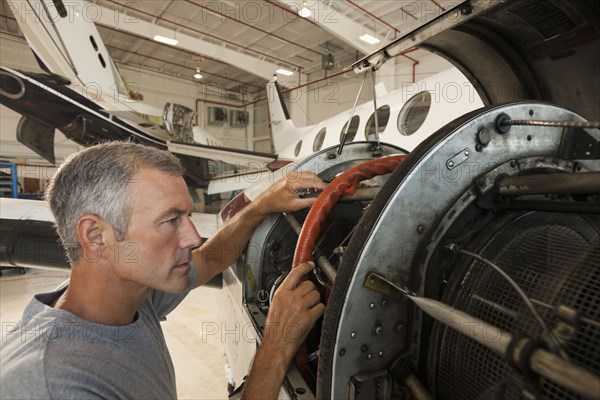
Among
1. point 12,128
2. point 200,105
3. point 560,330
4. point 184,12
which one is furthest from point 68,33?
point 200,105

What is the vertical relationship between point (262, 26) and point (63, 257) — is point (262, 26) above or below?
above

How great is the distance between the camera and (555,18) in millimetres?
1021

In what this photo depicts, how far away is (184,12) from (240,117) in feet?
26.5

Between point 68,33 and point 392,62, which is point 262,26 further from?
→ point 68,33

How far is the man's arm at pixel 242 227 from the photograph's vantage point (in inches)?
53.6

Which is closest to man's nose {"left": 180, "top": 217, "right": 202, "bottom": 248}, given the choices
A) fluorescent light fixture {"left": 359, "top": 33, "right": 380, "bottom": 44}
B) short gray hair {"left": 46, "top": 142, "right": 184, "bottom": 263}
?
short gray hair {"left": 46, "top": 142, "right": 184, "bottom": 263}

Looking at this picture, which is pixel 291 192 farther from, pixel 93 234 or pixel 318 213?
pixel 93 234

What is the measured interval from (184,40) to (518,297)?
9.67 metres

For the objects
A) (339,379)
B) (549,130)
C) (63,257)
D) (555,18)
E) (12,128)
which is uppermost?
(12,128)

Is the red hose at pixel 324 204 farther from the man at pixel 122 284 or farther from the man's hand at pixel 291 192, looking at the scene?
the man's hand at pixel 291 192

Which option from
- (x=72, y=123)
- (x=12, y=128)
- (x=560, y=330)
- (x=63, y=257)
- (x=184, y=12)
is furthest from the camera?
(x=12, y=128)

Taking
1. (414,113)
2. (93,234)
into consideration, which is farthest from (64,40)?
(93,234)

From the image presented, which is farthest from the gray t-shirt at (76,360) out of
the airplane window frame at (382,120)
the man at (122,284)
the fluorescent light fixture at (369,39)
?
the fluorescent light fixture at (369,39)

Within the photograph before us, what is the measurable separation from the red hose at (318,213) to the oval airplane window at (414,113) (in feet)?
8.98
